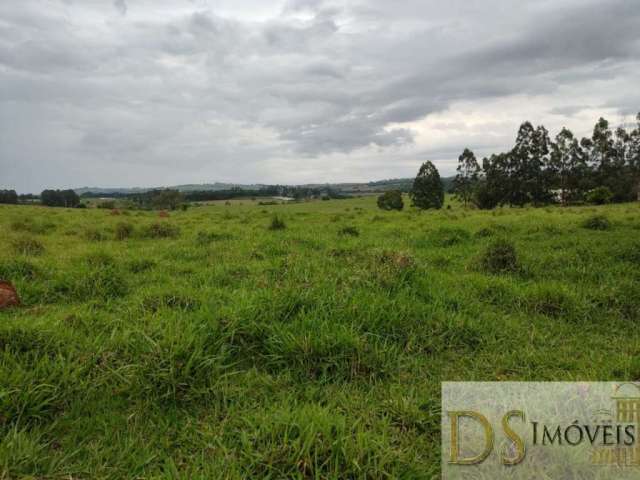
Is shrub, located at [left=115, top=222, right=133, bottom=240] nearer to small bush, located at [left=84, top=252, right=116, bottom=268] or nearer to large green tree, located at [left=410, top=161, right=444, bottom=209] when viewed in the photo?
small bush, located at [left=84, top=252, right=116, bottom=268]

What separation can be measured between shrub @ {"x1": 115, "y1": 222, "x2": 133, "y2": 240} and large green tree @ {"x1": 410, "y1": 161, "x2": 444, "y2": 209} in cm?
5214

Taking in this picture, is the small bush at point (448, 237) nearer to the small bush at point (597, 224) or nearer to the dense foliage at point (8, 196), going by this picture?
the small bush at point (597, 224)

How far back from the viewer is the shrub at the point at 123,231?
1170cm

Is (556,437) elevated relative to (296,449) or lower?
lower

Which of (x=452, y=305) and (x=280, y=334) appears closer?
(x=280, y=334)

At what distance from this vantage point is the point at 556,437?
243 centimetres

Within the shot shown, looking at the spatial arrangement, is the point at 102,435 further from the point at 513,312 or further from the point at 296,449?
the point at 513,312

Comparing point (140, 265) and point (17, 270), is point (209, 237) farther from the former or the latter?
point (17, 270)

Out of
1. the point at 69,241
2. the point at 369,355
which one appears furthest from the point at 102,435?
the point at 69,241

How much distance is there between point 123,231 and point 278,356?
10.6 m

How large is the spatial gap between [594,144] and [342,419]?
241 feet

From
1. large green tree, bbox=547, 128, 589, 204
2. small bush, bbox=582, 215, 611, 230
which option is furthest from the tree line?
small bush, bbox=582, 215, 611, 230

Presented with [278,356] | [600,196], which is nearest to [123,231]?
[278,356]

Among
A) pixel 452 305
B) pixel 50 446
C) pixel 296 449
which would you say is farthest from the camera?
pixel 452 305
